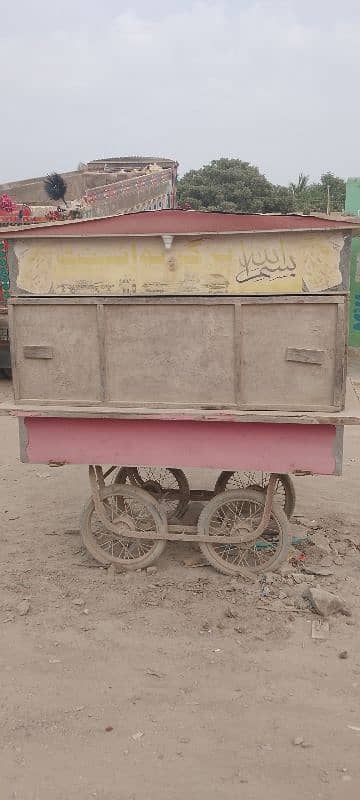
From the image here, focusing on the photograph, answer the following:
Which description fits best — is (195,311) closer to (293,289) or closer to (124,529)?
(293,289)

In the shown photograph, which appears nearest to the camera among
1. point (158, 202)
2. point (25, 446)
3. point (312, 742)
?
point (312, 742)

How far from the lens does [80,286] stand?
13.3 feet

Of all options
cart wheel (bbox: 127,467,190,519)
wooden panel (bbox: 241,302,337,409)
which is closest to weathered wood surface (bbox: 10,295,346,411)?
wooden panel (bbox: 241,302,337,409)

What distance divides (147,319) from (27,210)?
8.28 m

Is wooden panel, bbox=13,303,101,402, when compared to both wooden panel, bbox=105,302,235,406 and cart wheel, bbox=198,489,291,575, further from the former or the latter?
cart wheel, bbox=198,489,291,575

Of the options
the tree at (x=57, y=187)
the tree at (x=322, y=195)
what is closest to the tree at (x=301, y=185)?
the tree at (x=322, y=195)

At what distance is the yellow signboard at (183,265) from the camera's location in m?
3.77

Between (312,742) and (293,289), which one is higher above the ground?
(293,289)

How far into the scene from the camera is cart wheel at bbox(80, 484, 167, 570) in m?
4.47

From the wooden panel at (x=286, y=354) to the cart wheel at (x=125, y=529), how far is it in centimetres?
103

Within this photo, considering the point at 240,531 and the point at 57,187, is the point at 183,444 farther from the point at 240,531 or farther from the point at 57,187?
the point at 57,187

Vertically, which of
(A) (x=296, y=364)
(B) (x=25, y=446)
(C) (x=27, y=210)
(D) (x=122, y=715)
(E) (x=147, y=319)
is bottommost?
(D) (x=122, y=715)

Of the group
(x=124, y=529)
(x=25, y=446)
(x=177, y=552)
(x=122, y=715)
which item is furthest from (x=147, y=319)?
(x=122, y=715)

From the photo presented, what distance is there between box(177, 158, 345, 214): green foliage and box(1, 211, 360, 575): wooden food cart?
81.2ft
